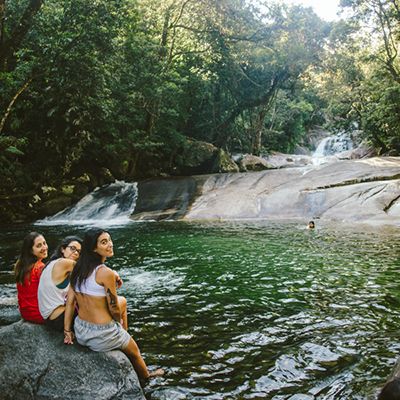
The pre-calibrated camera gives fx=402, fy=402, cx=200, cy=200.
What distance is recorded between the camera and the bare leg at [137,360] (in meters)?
4.84

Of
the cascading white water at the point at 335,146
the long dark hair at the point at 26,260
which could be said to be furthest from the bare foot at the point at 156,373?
the cascading white water at the point at 335,146

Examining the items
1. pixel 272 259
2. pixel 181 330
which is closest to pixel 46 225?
pixel 272 259

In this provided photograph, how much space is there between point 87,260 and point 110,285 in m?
0.39

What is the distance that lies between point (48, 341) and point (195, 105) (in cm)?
3502

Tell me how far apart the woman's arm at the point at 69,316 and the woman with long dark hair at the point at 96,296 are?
12 centimetres

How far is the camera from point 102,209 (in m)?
25.6

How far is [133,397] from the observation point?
439cm

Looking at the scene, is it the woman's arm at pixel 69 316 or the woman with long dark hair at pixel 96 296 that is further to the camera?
the woman's arm at pixel 69 316

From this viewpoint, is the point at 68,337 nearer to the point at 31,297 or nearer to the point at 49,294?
the point at 49,294

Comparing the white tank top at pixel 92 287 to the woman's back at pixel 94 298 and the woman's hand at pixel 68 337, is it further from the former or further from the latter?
the woman's hand at pixel 68 337

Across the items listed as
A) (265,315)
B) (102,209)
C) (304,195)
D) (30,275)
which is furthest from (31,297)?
(102,209)

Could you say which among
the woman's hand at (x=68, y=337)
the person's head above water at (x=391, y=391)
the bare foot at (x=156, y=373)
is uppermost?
the woman's hand at (x=68, y=337)

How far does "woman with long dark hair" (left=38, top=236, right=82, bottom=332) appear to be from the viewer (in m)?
5.07

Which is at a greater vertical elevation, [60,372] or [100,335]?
[100,335]
